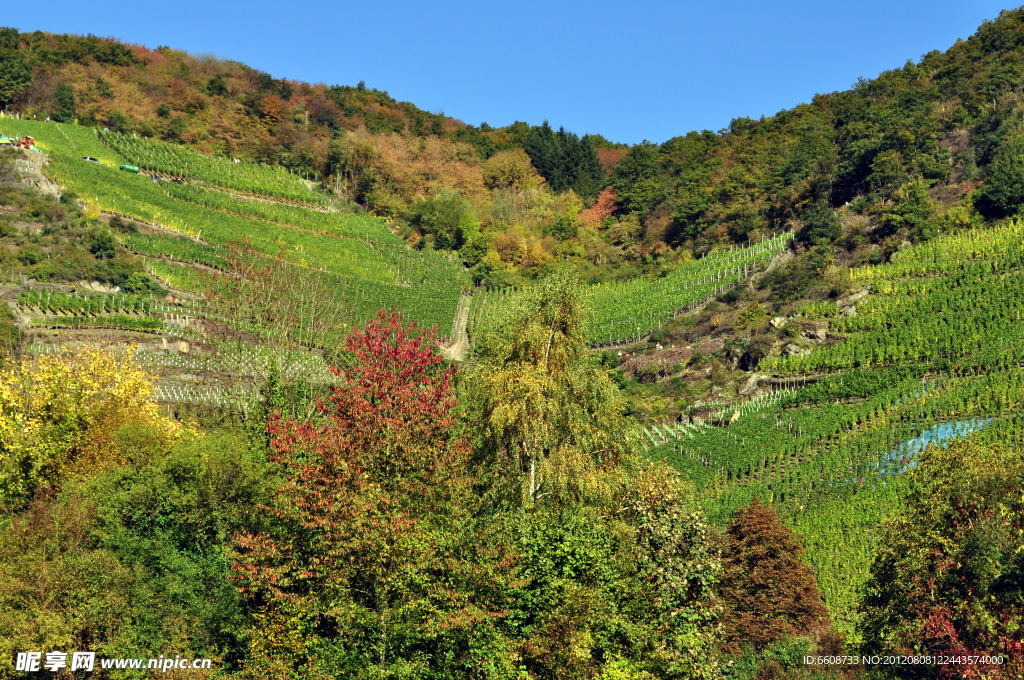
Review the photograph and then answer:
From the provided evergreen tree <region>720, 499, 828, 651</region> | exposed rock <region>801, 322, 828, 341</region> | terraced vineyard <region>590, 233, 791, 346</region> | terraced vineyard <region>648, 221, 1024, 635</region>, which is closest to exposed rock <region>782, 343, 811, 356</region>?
terraced vineyard <region>648, 221, 1024, 635</region>

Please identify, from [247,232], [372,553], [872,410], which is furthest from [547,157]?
[372,553]

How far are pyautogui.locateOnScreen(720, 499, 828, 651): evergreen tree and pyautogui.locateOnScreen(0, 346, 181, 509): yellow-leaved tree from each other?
56.6 ft

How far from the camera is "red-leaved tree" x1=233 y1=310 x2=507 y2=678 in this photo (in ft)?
69.9

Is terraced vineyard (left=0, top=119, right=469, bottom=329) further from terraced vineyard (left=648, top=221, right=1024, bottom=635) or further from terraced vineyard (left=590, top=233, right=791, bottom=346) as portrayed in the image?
terraced vineyard (left=648, top=221, right=1024, bottom=635)

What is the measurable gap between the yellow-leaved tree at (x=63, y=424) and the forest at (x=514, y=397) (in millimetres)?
110

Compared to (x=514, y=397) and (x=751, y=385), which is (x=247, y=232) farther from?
(x=514, y=397)

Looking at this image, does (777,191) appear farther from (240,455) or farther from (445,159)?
(240,455)

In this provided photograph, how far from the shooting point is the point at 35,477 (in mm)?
30703

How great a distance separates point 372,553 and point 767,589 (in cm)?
1614

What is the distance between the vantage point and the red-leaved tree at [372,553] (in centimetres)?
2131

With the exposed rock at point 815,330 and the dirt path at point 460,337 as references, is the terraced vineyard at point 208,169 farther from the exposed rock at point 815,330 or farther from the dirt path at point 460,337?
the exposed rock at point 815,330

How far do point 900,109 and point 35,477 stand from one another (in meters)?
77.0

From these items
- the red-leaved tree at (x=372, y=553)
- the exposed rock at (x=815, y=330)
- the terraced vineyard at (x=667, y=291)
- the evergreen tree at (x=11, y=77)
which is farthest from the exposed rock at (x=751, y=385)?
the evergreen tree at (x=11, y=77)

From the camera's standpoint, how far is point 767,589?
1305 inches
